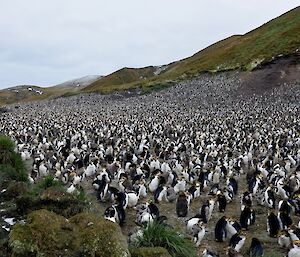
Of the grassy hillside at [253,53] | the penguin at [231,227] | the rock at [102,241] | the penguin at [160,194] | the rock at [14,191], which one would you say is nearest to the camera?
the rock at [102,241]

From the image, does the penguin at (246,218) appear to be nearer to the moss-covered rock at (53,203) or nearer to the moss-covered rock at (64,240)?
the moss-covered rock at (53,203)

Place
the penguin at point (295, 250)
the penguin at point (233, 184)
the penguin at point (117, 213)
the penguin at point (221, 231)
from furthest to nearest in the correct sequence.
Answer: the penguin at point (233, 184) < the penguin at point (117, 213) < the penguin at point (221, 231) < the penguin at point (295, 250)

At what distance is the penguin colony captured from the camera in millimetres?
10969

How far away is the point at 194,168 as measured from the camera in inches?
676

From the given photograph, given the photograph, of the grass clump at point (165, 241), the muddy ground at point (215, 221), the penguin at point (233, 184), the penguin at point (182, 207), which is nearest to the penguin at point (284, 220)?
the muddy ground at point (215, 221)

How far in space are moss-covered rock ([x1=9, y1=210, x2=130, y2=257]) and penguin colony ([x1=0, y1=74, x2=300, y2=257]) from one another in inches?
103

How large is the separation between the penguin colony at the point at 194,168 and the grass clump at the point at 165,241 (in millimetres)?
485

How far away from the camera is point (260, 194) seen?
13.6m

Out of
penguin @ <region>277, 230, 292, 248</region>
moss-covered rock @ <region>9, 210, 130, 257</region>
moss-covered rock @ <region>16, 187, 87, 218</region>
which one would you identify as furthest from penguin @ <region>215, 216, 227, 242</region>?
moss-covered rock @ <region>9, 210, 130, 257</region>

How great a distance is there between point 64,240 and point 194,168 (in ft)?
38.0

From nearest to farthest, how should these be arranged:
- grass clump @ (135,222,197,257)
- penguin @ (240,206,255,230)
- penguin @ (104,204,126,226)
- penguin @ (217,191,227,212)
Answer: grass clump @ (135,222,197,257) < penguin @ (104,204,126,226) < penguin @ (240,206,255,230) < penguin @ (217,191,227,212)

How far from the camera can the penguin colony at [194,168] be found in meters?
11.0

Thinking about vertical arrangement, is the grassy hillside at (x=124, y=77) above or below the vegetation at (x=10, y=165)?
above

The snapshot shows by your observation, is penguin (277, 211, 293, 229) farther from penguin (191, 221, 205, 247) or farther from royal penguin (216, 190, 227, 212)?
royal penguin (216, 190, 227, 212)
